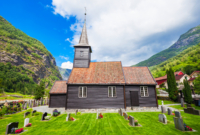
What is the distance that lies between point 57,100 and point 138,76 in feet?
58.0

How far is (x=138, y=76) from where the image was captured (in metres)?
20.7

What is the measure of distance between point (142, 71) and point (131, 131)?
1519 centimetres

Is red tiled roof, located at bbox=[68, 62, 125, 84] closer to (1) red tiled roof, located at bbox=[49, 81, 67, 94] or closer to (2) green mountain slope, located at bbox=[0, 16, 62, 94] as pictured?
(1) red tiled roof, located at bbox=[49, 81, 67, 94]

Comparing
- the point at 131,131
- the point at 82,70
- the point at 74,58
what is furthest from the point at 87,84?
the point at 131,131

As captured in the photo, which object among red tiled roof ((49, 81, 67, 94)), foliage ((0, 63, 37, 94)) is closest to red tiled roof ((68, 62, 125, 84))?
red tiled roof ((49, 81, 67, 94))

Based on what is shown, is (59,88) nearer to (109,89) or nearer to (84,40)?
(109,89)

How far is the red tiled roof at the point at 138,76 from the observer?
19486mm

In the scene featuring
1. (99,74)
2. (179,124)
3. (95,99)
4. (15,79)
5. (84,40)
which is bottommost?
(179,124)

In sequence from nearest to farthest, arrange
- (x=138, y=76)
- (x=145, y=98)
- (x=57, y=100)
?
1. (x=145, y=98)
2. (x=138, y=76)
3. (x=57, y=100)

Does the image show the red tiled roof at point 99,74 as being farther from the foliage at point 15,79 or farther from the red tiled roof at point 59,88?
the foliage at point 15,79

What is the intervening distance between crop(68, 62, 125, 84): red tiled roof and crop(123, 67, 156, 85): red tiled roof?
5.34ft

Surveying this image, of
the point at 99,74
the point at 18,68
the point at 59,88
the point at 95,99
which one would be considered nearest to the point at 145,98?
the point at 95,99

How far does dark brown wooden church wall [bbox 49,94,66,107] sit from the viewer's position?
72.6ft

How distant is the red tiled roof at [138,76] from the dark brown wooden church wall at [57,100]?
45.7 ft
